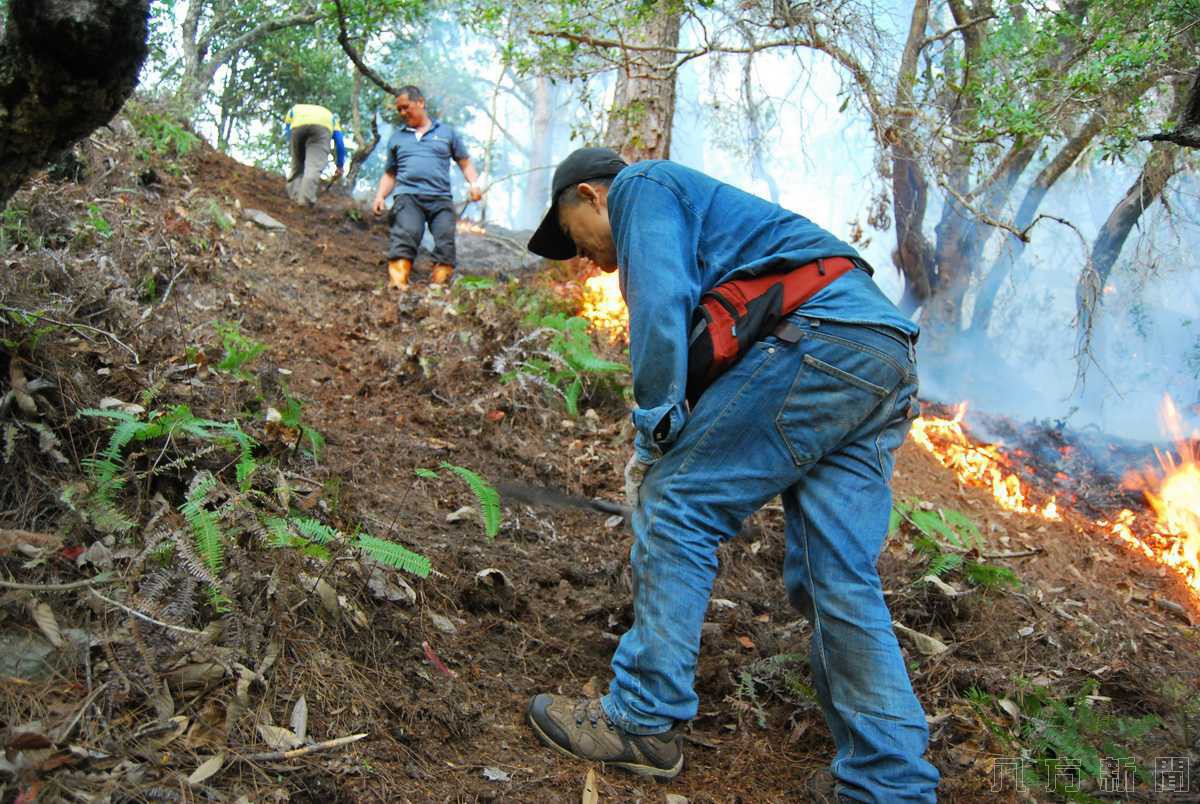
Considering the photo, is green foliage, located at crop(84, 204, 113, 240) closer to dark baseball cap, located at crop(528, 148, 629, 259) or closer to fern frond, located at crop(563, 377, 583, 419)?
fern frond, located at crop(563, 377, 583, 419)

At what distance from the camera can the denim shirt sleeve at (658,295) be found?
2.53m

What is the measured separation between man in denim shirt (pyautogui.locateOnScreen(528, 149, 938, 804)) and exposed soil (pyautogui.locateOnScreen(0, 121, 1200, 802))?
1.25 feet

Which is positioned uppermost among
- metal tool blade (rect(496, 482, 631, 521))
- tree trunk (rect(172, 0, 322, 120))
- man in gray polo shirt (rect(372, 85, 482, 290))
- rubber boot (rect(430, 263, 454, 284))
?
tree trunk (rect(172, 0, 322, 120))

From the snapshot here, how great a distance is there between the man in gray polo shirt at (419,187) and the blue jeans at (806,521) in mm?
6505

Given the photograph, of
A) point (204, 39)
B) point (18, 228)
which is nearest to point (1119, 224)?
point (18, 228)

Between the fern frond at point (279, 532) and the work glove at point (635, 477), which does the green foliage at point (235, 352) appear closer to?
the fern frond at point (279, 532)

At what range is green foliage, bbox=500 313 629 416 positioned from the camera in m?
5.64

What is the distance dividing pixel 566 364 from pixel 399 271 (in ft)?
11.1

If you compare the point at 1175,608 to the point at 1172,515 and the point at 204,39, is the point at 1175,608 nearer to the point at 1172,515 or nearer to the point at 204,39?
the point at 1172,515

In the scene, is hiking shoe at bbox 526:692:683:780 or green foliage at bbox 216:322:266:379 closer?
hiking shoe at bbox 526:692:683:780

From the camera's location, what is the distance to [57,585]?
226cm

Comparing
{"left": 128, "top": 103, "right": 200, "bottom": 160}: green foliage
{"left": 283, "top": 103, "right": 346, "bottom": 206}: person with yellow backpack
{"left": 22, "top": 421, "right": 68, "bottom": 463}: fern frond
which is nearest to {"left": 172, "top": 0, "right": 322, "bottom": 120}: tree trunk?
{"left": 283, "top": 103, "right": 346, "bottom": 206}: person with yellow backpack

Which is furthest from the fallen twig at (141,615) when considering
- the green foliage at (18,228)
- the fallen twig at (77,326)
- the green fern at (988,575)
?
the green fern at (988,575)

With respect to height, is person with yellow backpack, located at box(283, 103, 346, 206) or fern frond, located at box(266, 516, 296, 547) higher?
person with yellow backpack, located at box(283, 103, 346, 206)
